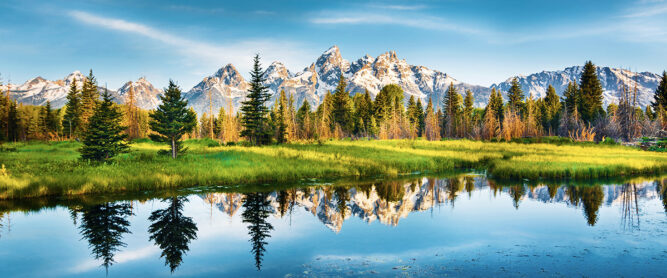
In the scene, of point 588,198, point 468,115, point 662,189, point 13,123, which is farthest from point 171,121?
point 468,115

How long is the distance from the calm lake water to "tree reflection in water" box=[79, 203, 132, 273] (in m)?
0.06

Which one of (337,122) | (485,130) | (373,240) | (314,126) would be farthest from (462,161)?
(337,122)

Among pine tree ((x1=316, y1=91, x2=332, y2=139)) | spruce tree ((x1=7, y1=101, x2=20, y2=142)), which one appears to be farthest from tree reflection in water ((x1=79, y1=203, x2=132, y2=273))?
spruce tree ((x1=7, y1=101, x2=20, y2=142))

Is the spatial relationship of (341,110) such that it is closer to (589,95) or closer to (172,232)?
(589,95)

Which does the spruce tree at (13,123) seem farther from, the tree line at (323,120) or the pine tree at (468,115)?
the pine tree at (468,115)

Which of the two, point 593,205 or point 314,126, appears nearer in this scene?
point 593,205

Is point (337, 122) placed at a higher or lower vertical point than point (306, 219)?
higher

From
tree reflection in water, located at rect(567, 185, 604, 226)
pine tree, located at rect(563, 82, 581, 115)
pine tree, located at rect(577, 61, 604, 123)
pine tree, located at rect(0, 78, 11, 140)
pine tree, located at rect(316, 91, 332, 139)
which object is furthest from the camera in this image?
pine tree, located at rect(563, 82, 581, 115)

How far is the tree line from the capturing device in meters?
26.8

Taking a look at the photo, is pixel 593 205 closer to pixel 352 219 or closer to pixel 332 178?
pixel 352 219

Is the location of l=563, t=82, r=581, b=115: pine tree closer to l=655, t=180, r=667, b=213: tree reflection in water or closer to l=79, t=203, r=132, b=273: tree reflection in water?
l=655, t=180, r=667, b=213: tree reflection in water

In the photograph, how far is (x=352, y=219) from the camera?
13969mm

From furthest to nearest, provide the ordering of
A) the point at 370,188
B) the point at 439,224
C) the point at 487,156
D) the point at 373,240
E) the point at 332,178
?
the point at 487,156
the point at 332,178
the point at 370,188
the point at 439,224
the point at 373,240

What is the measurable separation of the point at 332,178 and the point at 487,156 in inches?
726
